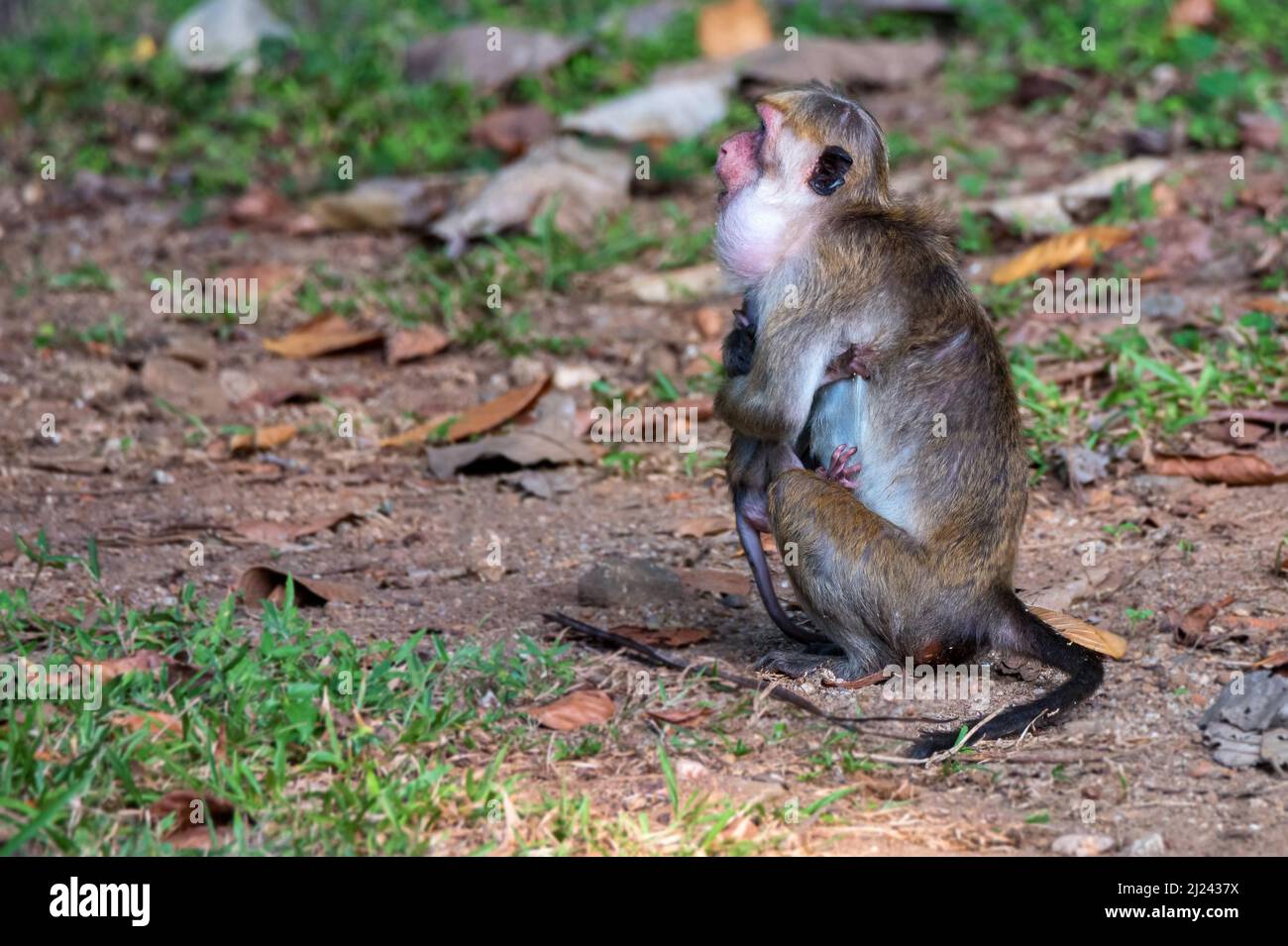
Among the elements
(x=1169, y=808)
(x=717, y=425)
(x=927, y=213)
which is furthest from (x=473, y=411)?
(x=1169, y=808)

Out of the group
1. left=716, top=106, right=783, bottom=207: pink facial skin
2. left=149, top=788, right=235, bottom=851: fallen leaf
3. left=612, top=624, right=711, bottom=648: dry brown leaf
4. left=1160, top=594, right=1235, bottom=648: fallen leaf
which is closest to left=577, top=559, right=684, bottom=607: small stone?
left=612, top=624, right=711, bottom=648: dry brown leaf

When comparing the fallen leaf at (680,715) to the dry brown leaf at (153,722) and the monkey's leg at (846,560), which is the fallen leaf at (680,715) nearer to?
the monkey's leg at (846,560)

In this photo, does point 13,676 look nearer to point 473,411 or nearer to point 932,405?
point 932,405

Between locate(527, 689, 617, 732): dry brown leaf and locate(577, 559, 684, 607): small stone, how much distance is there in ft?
2.64

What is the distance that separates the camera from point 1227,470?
586 centimetres

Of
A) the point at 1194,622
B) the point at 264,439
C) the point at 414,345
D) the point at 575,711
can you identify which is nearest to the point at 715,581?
the point at 575,711

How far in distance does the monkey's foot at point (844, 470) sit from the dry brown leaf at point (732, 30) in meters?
6.19

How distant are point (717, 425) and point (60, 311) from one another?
129 inches

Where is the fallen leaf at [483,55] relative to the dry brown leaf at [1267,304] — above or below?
above

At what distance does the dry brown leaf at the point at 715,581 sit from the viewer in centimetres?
546

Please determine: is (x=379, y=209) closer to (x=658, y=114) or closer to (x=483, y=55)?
(x=658, y=114)

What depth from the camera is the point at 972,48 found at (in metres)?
10.4

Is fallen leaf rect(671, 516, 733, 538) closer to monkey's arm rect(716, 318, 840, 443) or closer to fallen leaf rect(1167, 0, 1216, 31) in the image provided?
monkey's arm rect(716, 318, 840, 443)

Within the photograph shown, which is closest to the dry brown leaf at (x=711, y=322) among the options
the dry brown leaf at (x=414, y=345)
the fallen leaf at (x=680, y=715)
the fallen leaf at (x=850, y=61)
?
the dry brown leaf at (x=414, y=345)
